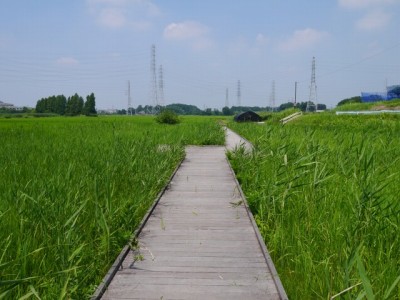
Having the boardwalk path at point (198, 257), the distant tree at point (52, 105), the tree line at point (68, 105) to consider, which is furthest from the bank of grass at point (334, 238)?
the distant tree at point (52, 105)

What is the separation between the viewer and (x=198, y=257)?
140 inches

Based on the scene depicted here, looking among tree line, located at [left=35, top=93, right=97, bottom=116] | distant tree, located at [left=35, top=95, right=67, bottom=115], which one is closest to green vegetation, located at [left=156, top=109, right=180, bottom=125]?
tree line, located at [left=35, top=93, right=97, bottom=116]

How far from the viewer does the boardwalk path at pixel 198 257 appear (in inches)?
113

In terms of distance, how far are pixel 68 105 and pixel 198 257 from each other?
3602 inches

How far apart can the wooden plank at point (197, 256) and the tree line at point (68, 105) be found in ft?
269

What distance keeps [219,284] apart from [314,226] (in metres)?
1.53

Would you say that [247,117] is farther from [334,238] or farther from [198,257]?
Answer: [198,257]

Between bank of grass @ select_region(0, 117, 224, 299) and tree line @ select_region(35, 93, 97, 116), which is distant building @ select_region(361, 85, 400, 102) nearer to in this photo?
bank of grass @ select_region(0, 117, 224, 299)

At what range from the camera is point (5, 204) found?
4039 mm

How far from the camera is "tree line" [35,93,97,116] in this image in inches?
3372

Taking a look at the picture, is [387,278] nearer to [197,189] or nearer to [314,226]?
[314,226]

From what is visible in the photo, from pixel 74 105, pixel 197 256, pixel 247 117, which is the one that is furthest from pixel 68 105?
pixel 197 256

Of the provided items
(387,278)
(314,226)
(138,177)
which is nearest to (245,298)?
(387,278)

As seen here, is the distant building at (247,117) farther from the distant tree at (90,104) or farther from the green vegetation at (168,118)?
the distant tree at (90,104)
